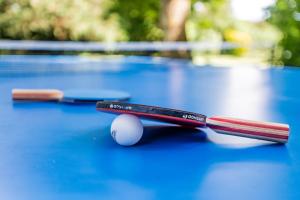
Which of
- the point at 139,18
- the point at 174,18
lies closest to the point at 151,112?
the point at 174,18

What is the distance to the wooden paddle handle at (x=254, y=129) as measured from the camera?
135 centimetres

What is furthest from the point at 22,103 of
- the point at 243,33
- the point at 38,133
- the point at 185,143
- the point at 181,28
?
the point at 243,33

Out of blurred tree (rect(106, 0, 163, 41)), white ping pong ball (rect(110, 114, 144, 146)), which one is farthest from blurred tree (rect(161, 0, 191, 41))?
white ping pong ball (rect(110, 114, 144, 146))

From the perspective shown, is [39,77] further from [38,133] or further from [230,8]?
[230,8]

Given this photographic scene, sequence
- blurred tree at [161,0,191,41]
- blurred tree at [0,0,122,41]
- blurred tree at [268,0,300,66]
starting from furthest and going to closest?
blurred tree at [0,0,122,41]
blurred tree at [161,0,191,41]
blurred tree at [268,0,300,66]

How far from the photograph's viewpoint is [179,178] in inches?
40.4

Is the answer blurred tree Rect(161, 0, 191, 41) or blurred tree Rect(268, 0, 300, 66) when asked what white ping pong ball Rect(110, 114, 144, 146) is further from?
blurred tree Rect(161, 0, 191, 41)

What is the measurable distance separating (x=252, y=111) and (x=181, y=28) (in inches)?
233

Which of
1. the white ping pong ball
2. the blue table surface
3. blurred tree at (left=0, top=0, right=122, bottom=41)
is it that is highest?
blurred tree at (left=0, top=0, right=122, bottom=41)

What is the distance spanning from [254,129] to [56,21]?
37.3ft

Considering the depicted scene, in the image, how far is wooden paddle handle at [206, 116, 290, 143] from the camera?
4.44ft

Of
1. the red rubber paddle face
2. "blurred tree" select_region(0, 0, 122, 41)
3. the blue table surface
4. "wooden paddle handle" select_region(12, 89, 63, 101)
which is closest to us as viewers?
the blue table surface

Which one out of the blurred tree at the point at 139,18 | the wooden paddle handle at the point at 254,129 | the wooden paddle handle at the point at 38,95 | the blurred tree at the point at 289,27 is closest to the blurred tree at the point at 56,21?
the blurred tree at the point at 139,18

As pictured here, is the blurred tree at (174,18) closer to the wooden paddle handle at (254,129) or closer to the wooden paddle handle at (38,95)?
the wooden paddle handle at (38,95)
